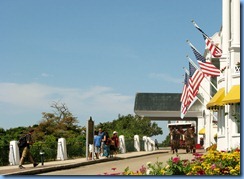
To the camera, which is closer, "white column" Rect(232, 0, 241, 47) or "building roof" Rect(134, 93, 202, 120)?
"white column" Rect(232, 0, 241, 47)

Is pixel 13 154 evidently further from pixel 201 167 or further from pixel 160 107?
pixel 160 107

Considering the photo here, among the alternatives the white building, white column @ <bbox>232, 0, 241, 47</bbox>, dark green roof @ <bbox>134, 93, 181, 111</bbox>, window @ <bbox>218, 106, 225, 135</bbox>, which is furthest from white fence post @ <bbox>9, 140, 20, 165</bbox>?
dark green roof @ <bbox>134, 93, 181, 111</bbox>

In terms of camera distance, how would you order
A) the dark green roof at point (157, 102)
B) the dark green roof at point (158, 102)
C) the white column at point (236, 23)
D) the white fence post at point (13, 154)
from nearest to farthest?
the white fence post at point (13, 154) < the white column at point (236, 23) < the dark green roof at point (158, 102) < the dark green roof at point (157, 102)

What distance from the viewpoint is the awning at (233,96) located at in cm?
2692

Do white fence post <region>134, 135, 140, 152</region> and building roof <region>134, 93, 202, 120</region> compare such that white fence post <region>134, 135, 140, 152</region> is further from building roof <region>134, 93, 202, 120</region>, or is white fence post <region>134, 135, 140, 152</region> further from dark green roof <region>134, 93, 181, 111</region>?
dark green roof <region>134, 93, 181, 111</region>

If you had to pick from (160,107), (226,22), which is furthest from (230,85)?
(160,107)

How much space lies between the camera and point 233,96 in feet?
89.9

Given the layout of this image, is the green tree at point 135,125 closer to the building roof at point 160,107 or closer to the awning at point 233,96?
the building roof at point 160,107

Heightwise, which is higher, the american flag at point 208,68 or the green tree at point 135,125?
the american flag at point 208,68

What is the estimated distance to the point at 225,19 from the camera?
31.2m

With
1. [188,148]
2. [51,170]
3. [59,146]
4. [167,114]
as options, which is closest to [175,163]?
[51,170]

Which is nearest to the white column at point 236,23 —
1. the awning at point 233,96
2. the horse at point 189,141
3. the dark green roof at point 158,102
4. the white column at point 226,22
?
the white column at point 226,22

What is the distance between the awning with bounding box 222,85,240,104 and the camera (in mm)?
26916

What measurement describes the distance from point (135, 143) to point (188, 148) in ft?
44.6
